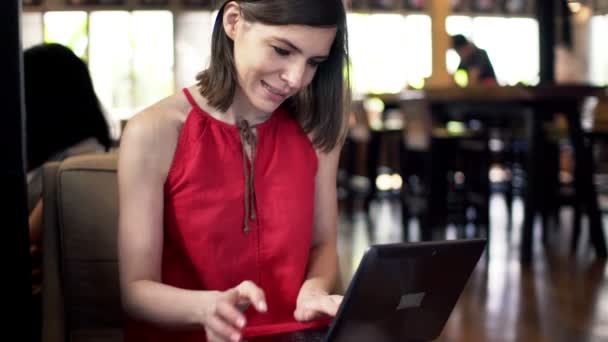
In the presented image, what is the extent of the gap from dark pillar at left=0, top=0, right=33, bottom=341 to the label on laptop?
0.45m

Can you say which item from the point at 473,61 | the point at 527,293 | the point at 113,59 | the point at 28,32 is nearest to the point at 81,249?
the point at 28,32

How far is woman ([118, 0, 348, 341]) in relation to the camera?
121 centimetres

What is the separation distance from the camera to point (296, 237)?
4.36 ft

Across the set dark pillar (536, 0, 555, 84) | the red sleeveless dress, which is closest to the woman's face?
the red sleeveless dress

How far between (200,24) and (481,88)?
21.0 ft

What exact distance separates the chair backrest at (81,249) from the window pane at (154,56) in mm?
10039

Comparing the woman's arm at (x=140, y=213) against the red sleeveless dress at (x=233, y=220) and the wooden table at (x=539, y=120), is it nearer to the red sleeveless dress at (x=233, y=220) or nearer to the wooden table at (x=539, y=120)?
the red sleeveless dress at (x=233, y=220)

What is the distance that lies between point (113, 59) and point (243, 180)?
10.4 meters

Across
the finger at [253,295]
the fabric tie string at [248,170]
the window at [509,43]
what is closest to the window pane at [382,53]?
the window at [509,43]

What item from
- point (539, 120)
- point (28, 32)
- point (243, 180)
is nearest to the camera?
point (243, 180)

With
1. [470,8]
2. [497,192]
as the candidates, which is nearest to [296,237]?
[497,192]

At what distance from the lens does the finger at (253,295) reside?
3.21 ft

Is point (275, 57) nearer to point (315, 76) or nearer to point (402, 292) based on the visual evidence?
point (315, 76)

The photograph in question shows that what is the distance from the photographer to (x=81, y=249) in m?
1.49
